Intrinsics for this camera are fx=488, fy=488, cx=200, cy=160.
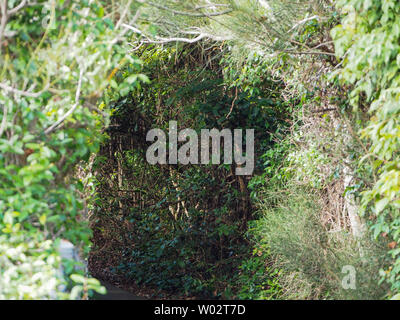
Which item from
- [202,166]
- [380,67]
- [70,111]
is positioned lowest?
[202,166]

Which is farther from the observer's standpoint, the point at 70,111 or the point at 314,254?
the point at 314,254

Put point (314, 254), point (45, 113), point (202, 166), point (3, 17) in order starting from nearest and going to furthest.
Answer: point (3, 17), point (45, 113), point (314, 254), point (202, 166)

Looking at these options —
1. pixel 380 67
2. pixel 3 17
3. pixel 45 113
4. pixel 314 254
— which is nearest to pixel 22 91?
pixel 45 113

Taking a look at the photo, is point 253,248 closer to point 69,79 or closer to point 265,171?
point 265,171

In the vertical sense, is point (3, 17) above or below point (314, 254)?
above

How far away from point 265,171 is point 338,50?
3.25m

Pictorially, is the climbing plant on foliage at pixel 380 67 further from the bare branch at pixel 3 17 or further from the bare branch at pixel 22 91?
the bare branch at pixel 3 17

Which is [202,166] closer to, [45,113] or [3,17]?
[45,113]

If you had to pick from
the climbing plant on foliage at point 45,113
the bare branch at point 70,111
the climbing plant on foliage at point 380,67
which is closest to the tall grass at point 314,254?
the climbing plant on foliage at point 380,67

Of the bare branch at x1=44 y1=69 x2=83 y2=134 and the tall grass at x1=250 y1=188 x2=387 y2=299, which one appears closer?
the bare branch at x1=44 y1=69 x2=83 y2=134

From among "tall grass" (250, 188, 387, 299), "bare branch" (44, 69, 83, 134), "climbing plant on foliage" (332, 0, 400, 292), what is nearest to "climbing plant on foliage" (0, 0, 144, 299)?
"bare branch" (44, 69, 83, 134)

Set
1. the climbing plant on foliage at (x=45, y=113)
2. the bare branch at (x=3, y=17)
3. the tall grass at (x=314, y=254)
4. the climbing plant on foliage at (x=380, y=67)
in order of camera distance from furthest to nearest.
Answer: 1. the tall grass at (x=314, y=254)
2. the climbing plant on foliage at (x=380, y=67)
3. the bare branch at (x=3, y=17)
4. the climbing plant on foliage at (x=45, y=113)

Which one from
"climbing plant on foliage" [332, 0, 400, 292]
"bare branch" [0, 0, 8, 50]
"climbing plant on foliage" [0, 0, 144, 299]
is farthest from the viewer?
"climbing plant on foliage" [332, 0, 400, 292]

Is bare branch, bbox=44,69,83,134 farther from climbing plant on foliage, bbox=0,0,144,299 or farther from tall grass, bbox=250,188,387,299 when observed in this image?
tall grass, bbox=250,188,387,299
